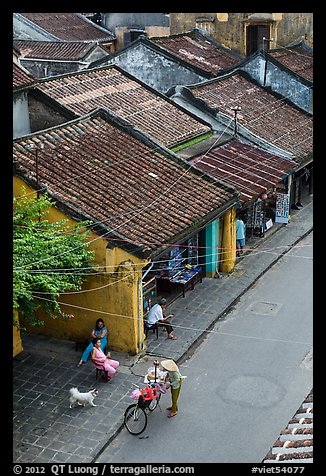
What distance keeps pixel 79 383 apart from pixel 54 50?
2631 cm

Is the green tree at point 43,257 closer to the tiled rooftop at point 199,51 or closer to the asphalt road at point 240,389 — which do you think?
the asphalt road at point 240,389

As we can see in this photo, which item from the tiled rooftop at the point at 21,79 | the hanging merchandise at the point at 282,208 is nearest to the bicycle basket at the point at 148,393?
the tiled rooftop at the point at 21,79

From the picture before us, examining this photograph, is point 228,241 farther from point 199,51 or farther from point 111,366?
point 199,51

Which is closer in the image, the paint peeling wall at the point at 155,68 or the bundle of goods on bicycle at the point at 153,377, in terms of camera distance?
the bundle of goods on bicycle at the point at 153,377

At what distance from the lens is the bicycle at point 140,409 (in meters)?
12.8

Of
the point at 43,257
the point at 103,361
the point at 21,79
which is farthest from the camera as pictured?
the point at 21,79

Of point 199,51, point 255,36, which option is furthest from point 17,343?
point 255,36

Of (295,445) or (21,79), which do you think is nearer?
(295,445)

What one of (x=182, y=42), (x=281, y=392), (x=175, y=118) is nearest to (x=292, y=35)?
(x=182, y=42)

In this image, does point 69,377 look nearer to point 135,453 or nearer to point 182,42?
point 135,453

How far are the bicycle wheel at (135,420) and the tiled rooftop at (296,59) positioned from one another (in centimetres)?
1991

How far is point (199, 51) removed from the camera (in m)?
32.1

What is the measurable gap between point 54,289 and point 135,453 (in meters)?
3.31

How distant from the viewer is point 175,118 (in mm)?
23312
